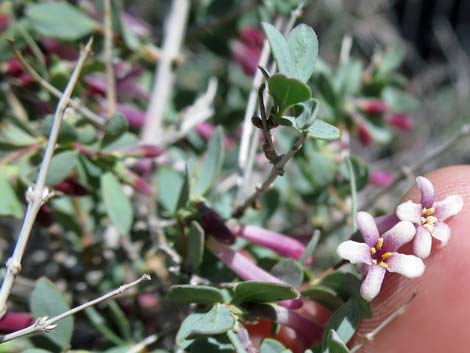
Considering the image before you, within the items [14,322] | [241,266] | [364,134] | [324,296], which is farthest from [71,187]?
[364,134]

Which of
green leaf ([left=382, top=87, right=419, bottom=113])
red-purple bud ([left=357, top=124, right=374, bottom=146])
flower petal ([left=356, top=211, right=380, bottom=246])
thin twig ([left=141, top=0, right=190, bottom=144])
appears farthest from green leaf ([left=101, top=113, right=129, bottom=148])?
green leaf ([left=382, top=87, right=419, bottom=113])

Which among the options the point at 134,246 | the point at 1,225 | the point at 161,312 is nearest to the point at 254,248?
the point at 161,312

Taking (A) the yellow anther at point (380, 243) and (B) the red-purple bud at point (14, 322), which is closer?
(A) the yellow anther at point (380, 243)

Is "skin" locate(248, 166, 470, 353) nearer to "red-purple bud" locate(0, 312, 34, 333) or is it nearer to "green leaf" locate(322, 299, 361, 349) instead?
"green leaf" locate(322, 299, 361, 349)

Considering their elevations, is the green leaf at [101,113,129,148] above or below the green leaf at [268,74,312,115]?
below

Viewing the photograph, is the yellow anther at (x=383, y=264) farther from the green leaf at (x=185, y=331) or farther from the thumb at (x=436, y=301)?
the green leaf at (x=185, y=331)

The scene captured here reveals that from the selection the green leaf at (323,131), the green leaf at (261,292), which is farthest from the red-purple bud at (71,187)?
the green leaf at (323,131)
